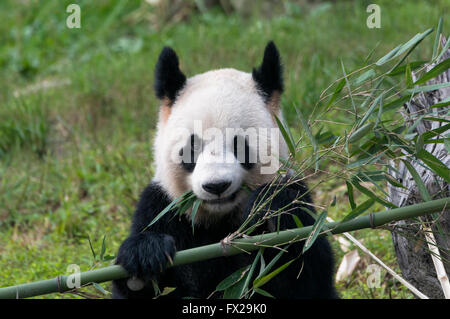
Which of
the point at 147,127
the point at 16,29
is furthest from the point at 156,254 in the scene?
the point at 16,29

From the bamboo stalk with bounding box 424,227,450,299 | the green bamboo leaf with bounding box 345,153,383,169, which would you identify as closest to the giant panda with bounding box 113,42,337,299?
the green bamboo leaf with bounding box 345,153,383,169

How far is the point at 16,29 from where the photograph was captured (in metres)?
8.79

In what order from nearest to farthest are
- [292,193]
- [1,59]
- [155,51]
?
[292,193] < [155,51] < [1,59]

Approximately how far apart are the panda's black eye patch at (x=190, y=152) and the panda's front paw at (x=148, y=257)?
0.42 meters

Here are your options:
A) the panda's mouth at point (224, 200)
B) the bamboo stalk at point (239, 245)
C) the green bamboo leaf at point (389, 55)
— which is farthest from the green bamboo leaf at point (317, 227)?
the green bamboo leaf at point (389, 55)

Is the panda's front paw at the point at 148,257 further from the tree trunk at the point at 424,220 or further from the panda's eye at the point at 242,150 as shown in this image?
the tree trunk at the point at 424,220

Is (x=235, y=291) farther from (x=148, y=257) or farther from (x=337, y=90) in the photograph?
(x=337, y=90)

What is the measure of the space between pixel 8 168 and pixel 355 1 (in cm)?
482

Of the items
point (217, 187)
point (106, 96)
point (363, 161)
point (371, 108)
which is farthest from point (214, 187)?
point (106, 96)

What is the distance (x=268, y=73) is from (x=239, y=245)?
1107 mm

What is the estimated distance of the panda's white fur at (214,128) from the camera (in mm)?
2797

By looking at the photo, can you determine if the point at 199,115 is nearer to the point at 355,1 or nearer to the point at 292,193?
the point at 292,193

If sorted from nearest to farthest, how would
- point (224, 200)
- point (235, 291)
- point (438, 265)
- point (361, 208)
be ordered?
point (361, 208) < point (235, 291) < point (438, 265) < point (224, 200)

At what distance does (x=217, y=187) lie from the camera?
8.86ft
